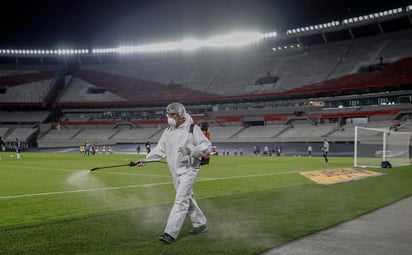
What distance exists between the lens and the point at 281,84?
72.6 metres

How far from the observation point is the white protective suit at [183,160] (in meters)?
6.43

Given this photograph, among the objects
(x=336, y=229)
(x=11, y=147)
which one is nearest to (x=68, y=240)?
(x=336, y=229)

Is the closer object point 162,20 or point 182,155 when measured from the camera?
point 182,155

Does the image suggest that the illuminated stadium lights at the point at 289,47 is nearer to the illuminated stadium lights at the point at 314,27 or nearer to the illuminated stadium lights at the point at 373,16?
the illuminated stadium lights at the point at 314,27

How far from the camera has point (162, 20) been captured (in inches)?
3155

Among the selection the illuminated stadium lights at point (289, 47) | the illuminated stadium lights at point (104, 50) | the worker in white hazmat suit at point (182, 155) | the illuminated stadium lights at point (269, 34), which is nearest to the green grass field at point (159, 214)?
the worker in white hazmat suit at point (182, 155)

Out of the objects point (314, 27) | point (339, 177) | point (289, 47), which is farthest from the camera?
point (289, 47)

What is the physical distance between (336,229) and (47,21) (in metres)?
78.1

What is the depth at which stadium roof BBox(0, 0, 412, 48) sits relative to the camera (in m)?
66.2

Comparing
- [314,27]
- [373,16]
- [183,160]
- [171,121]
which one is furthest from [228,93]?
[183,160]

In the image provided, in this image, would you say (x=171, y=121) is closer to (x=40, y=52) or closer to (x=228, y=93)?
(x=228, y=93)

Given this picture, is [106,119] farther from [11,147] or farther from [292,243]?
[292,243]

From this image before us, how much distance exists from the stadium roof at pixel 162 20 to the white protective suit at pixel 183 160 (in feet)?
208

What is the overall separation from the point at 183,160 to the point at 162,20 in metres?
77.2
